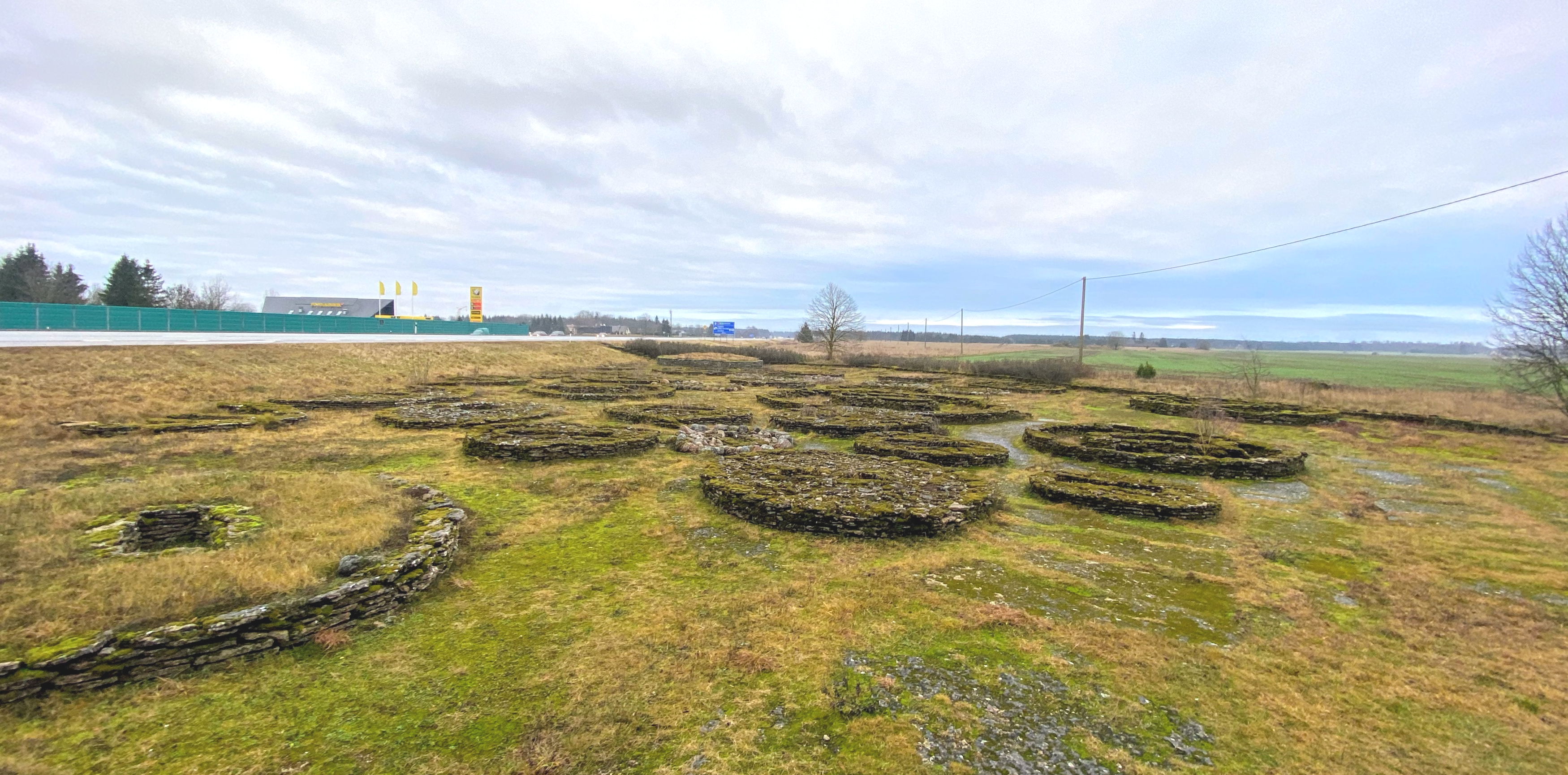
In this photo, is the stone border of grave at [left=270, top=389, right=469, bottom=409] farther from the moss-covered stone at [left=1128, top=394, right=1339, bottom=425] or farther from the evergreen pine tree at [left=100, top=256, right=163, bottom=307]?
the evergreen pine tree at [left=100, top=256, right=163, bottom=307]

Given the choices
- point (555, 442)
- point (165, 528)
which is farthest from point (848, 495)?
point (165, 528)

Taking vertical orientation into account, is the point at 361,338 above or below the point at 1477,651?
above

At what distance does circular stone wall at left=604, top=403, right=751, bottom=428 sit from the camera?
20.3 metres

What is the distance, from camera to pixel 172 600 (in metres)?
6.25

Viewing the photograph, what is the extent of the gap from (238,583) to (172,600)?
542 millimetres

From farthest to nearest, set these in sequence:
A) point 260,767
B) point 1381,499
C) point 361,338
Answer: point 361,338 → point 1381,499 → point 260,767

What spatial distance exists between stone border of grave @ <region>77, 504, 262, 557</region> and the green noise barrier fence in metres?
39.4

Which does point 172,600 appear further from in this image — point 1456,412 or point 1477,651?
point 1456,412

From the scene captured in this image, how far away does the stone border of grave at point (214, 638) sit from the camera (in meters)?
5.04

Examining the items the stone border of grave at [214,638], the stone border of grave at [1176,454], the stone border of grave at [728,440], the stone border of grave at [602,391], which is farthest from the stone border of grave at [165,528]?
the stone border of grave at [1176,454]

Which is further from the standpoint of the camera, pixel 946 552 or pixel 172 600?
pixel 946 552

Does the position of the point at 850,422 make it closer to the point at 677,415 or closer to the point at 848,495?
the point at 677,415

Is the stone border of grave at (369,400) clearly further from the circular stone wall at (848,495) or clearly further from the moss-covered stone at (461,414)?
the circular stone wall at (848,495)

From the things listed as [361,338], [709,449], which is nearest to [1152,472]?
[709,449]
